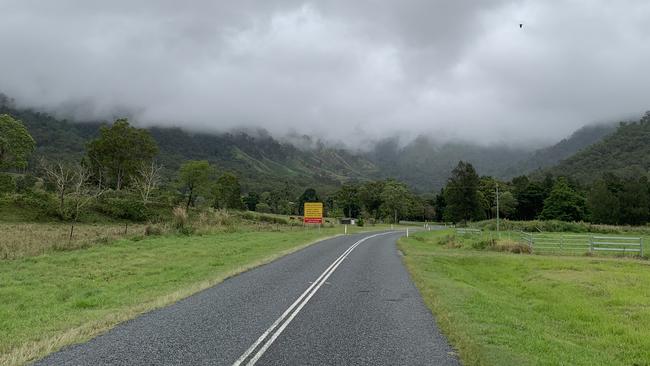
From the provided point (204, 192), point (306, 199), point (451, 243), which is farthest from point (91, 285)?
point (306, 199)

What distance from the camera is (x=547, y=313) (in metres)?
13.9

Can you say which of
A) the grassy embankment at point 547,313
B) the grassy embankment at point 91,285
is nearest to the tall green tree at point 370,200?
the grassy embankment at point 91,285

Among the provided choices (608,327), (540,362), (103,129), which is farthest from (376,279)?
(103,129)

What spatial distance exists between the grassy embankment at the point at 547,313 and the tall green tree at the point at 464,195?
8010cm

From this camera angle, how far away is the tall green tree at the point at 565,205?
353 feet

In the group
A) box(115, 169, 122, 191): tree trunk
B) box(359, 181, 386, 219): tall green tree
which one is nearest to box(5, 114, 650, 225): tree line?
box(115, 169, 122, 191): tree trunk

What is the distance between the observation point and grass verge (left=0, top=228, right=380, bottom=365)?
9.12m

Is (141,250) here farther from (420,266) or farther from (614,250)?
(614,250)

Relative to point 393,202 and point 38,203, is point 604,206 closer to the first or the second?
point 393,202

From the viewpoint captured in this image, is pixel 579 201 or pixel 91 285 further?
pixel 579 201

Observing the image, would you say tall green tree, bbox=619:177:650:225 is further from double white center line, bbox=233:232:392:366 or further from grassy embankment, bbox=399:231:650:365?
double white center line, bbox=233:232:392:366

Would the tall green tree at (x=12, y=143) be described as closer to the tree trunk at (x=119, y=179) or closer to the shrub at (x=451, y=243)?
the tree trunk at (x=119, y=179)

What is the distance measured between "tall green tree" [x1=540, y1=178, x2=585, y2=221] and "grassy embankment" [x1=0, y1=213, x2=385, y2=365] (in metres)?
100

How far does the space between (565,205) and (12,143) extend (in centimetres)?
11020
